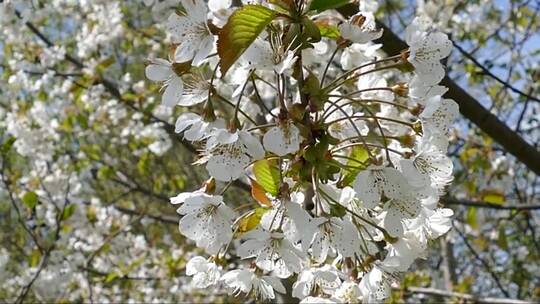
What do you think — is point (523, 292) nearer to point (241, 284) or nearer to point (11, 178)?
point (11, 178)

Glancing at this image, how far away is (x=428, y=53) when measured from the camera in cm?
103

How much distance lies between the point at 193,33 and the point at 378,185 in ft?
1.26

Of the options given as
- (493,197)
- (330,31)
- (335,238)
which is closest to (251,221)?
(335,238)

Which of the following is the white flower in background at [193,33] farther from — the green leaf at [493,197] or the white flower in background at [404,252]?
the green leaf at [493,197]

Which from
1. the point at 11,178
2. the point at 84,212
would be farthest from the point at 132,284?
the point at 11,178

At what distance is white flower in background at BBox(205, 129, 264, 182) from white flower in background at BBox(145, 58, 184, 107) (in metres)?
0.11

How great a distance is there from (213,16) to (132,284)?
17.3 ft

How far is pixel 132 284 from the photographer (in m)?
5.94

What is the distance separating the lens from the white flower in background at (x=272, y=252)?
1.03 metres

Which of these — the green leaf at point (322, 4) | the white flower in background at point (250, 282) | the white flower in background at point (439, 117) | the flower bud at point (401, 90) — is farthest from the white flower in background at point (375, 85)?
the white flower in background at point (250, 282)

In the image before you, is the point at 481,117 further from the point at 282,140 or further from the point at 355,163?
the point at 282,140

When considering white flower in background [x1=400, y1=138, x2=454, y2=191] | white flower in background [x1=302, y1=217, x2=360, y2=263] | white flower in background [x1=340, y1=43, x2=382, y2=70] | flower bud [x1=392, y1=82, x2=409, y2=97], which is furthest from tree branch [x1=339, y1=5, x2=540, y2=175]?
white flower in background [x1=302, y1=217, x2=360, y2=263]

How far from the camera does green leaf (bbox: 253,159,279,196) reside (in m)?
1.05

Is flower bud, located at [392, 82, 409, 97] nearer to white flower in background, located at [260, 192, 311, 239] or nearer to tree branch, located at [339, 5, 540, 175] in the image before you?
white flower in background, located at [260, 192, 311, 239]
